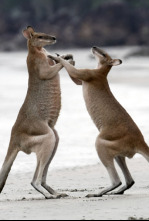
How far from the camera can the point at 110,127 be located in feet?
26.5

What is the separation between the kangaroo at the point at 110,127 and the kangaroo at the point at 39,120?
0.81 feet

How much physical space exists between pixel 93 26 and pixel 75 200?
55.6m

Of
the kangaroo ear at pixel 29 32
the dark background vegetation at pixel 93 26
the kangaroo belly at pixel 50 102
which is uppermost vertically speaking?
the dark background vegetation at pixel 93 26

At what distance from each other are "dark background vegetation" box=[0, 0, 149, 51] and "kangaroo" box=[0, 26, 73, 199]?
52053 mm

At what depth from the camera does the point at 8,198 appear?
8250 mm

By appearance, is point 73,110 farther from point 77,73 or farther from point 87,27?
point 87,27

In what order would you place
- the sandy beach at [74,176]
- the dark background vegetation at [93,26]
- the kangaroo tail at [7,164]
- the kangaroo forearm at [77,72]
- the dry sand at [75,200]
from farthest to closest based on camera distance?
1. the dark background vegetation at [93,26]
2. the kangaroo forearm at [77,72]
3. the kangaroo tail at [7,164]
4. the sandy beach at [74,176]
5. the dry sand at [75,200]

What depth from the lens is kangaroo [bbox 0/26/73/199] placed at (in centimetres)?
807

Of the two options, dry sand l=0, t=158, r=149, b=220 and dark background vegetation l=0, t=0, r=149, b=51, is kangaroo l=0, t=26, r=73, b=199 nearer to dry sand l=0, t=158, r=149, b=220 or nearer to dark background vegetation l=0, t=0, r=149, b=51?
dry sand l=0, t=158, r=149, b=220

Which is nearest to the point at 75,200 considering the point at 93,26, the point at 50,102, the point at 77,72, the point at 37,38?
the point at 50,102

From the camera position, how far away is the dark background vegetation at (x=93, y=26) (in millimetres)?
62312

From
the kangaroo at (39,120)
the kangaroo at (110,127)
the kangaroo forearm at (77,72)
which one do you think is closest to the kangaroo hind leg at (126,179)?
the kangaroo at (110,127)

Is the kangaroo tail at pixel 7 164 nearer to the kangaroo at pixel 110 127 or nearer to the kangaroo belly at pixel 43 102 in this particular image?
the kangaroo belly at pixel 43 102

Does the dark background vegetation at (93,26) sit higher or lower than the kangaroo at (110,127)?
higher
